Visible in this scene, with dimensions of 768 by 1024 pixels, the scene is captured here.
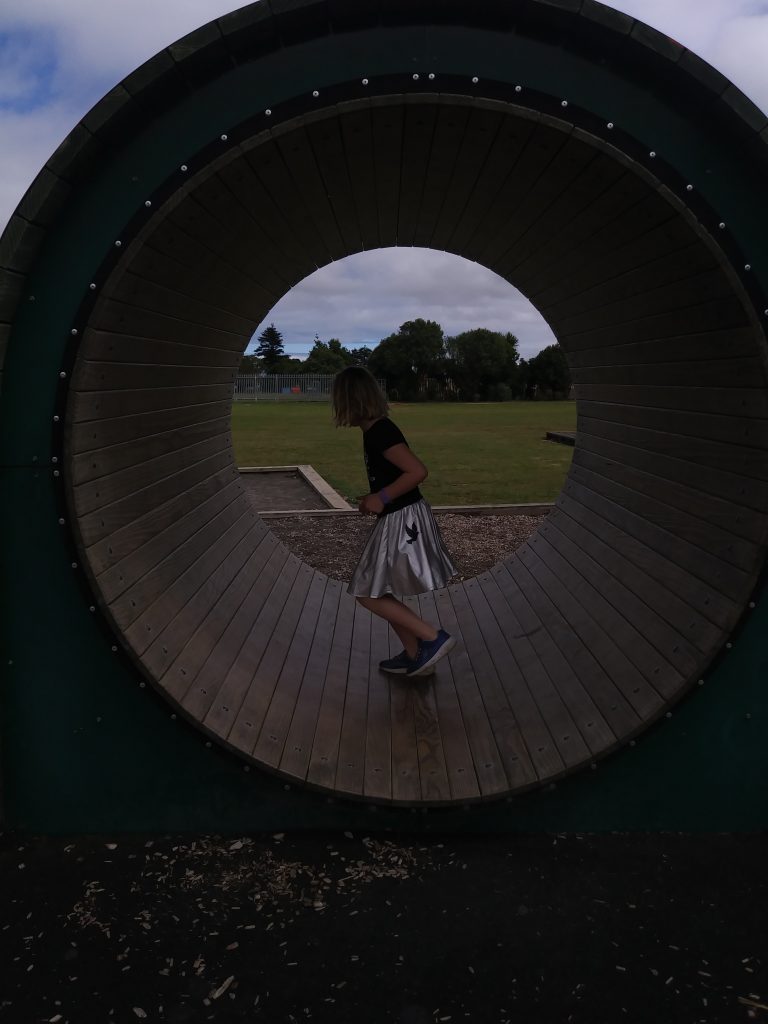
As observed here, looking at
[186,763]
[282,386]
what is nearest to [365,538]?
[186,763]

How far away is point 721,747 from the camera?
3316 mm

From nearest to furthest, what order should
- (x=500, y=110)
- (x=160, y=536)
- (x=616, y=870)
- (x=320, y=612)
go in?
(x=500, y=110) < (x=616, y=870) < (x=160, y=536) < (x=320, y=612)

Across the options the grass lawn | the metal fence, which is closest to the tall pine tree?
the metal fence

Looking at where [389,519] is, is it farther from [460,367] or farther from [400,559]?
[460,367]

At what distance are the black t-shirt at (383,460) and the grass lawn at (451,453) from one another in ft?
26.7

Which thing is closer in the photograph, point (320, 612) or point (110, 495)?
point (110, 495)

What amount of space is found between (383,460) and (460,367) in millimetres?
50293

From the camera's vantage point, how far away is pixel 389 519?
3973 millimetres

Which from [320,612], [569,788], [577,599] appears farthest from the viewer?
[320,612]

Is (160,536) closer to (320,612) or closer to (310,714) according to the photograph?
(310,714)

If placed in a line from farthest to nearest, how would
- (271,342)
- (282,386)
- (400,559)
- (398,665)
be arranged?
(271,342) < (282,386) < (398,665) < (400,559)

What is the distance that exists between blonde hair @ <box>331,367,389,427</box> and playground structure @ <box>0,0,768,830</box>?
2.61 ft

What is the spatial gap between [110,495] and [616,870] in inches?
104

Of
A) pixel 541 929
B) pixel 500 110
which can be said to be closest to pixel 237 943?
pixel 541 929
